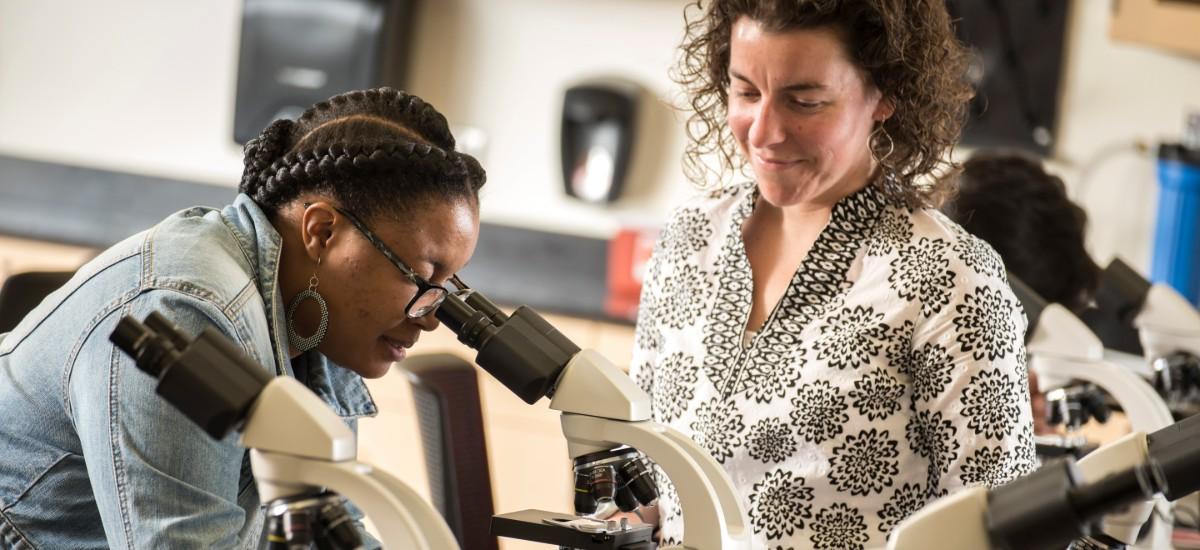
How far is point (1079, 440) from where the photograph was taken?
6.88 ft

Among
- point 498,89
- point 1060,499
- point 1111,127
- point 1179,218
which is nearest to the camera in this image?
point 1060,499

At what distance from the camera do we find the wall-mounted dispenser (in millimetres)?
3939

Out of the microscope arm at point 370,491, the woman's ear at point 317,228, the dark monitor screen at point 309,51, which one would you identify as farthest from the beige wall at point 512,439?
the microscope arm at point 370,491

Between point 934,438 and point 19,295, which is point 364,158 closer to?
point 934,438

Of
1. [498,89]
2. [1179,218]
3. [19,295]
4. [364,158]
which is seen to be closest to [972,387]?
[364,158]

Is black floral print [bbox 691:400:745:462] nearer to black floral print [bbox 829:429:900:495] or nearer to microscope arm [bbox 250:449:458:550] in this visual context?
black floral print [bbox 829:429:900:495]

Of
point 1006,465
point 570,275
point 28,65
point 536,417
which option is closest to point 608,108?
point 570,275

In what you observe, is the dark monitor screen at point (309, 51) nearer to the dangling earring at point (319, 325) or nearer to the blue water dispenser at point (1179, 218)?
the blue water dispenser at point (1179, 218)

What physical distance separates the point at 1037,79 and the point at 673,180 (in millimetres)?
1050

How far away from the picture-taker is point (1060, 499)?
88 centimetres

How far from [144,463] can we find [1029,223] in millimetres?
1444

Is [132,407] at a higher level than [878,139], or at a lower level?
lower

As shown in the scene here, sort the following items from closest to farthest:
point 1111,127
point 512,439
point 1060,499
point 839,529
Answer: point 1060,499 < point 839,529 < point 1111,127 < point 512,439

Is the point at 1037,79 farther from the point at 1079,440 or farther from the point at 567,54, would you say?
the point at 1079,440
